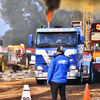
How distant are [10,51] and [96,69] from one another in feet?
35.9

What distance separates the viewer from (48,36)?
11.2 metres

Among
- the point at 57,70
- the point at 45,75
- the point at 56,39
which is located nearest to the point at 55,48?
the point at 56,39

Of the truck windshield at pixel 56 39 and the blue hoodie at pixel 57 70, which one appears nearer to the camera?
the blue hoodie at pixel 57 70

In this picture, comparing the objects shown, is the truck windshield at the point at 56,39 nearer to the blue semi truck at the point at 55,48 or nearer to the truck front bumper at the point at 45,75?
the blue semi truck at the point at 55,48

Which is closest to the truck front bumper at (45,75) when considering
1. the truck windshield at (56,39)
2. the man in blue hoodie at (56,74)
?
the truck windshield at (56,39)

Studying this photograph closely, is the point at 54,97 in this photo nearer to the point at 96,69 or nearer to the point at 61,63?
the point at 61,63

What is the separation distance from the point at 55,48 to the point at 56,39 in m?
0.42

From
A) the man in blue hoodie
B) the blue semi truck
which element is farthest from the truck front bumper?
the man in blue hoodie

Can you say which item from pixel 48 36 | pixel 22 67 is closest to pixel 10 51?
pixel 22 67

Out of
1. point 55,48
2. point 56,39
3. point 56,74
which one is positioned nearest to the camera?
point 56,74

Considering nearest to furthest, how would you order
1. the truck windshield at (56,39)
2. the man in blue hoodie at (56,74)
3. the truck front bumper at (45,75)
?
the man in blue hoodie at (56,74)
the truck front bumper at (45,75)
the truck windshield at (56,39)

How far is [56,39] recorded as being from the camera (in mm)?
11172

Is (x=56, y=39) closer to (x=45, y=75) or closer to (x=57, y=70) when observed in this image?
(x=45, y=75)

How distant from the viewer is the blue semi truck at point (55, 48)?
1089 cm
